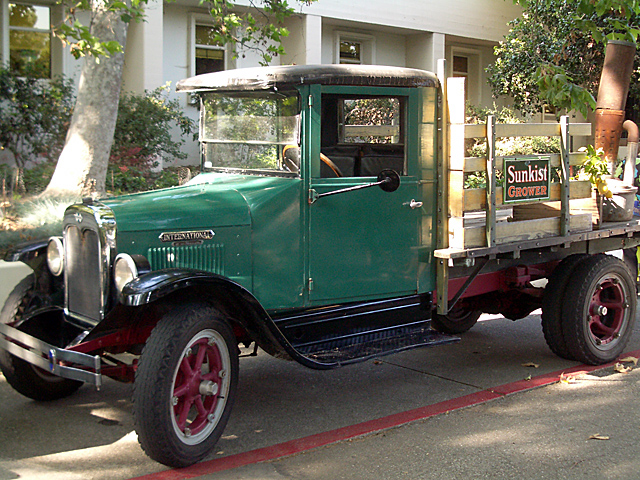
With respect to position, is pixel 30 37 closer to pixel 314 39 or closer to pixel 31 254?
pixel 314 39

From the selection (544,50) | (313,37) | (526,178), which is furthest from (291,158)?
(544,50)

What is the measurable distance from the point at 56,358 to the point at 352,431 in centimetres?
177

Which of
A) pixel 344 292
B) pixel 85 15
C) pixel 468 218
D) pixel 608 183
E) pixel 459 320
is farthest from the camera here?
pixel 85 15

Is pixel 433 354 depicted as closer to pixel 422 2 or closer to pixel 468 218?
pixel 468 218

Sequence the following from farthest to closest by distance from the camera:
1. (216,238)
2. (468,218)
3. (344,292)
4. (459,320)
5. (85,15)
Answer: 1. (85,15)
2. (459,320)
3. (468,218)
4. (344,292)
5. (216,238)

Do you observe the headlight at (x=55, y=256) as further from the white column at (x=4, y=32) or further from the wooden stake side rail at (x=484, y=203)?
the white column at (x=4, y=32)

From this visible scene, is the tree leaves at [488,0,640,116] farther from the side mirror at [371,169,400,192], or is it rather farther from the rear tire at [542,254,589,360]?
the side mirror at [371,169,400,192]

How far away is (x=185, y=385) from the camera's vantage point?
3729 millimetres

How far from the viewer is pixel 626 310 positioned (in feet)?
18.9

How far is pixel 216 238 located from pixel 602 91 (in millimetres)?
3878

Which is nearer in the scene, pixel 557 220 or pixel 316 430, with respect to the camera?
→ pixel 316 430

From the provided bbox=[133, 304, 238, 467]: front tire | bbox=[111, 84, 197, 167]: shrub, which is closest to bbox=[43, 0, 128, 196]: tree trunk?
bbox=[111, 84, 197, 167]: shrub

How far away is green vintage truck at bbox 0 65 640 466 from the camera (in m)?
3.78

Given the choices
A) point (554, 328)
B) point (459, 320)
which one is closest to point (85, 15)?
point (459, 320)
